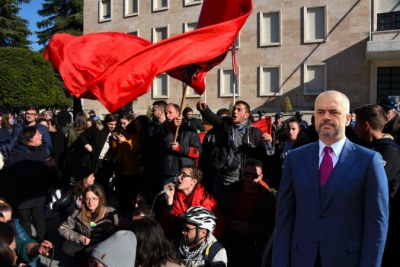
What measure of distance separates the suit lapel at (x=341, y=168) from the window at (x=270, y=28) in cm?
2722

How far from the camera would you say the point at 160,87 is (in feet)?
112

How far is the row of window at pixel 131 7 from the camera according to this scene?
32.8 meters

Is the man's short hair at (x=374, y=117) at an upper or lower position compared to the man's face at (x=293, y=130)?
upper

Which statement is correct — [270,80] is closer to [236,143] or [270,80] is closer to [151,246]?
[236,143]

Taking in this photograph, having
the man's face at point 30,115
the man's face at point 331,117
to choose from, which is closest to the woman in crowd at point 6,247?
the man's face at point 331,117

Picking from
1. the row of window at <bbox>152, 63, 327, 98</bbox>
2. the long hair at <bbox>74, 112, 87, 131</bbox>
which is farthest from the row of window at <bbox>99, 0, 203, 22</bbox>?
the long hair at <bbox>74, 112, 87, 131</bbox>

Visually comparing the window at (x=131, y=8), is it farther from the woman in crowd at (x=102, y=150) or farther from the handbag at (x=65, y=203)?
the handbag at (x=65, y=203)

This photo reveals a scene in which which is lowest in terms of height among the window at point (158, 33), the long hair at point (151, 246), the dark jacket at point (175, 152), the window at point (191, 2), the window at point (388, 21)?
the long hair at point (151, 246)

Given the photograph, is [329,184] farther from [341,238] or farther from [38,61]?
[38,61]

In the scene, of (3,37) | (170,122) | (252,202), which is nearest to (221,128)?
(170,122)

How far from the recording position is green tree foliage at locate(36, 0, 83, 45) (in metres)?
47.0

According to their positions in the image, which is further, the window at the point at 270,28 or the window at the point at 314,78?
the window at the point at 270,28

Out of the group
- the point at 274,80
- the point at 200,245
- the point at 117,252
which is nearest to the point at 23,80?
the point at 274,80

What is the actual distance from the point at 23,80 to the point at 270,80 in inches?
660
